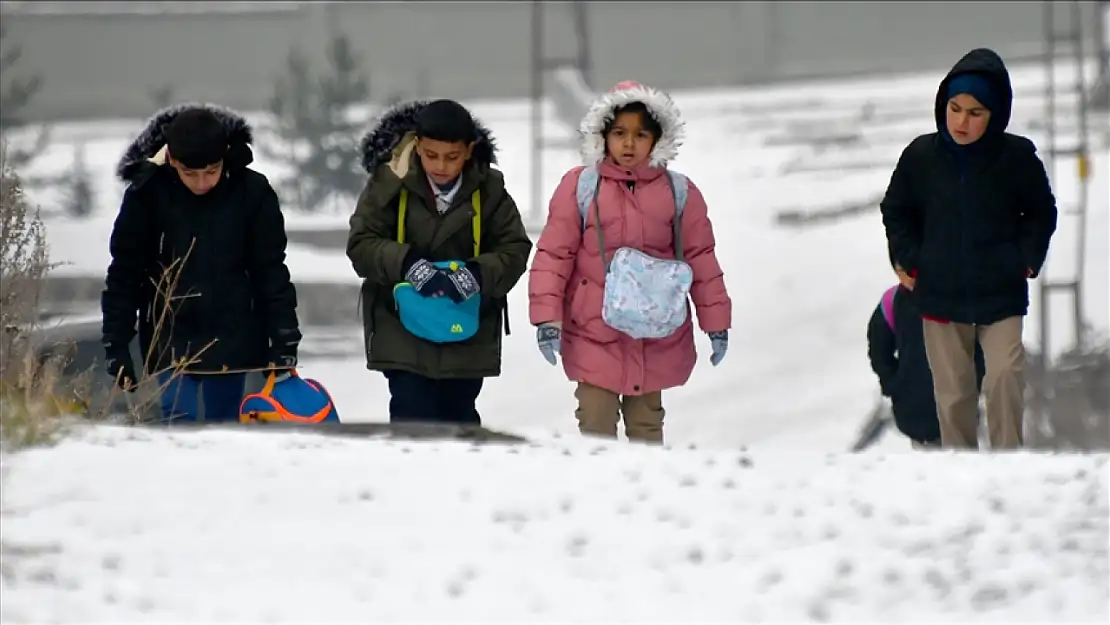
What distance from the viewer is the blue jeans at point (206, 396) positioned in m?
6.49

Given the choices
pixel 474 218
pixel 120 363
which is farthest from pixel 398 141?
pixel 120 363

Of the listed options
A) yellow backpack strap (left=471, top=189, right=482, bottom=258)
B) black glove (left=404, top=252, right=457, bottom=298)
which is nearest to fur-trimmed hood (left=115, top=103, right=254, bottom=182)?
black glove (left=404, top=252, right=457, bottom=298)

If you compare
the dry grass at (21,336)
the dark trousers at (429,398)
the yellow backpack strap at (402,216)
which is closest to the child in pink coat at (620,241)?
the dark trousers at (429,398)

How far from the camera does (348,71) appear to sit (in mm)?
43281

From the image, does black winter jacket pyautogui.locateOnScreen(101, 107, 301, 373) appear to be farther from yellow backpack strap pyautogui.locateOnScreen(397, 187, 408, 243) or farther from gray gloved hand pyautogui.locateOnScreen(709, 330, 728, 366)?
gray gloved hand pyautogui.locateOnScreen(709, 330, 728, 366)

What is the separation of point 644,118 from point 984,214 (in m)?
1.12

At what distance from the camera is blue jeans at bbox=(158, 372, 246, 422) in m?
6.49

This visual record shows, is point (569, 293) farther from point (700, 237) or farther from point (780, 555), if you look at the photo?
point (780, 555)

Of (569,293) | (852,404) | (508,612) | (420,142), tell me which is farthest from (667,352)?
(852,404)

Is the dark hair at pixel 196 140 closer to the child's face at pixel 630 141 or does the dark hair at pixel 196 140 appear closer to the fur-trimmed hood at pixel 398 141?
the fur-trimmed hood at pixel 398 141

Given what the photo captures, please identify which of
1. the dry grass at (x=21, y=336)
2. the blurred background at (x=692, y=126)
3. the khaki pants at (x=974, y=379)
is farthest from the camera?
the blurred background at (x=692, y=126)

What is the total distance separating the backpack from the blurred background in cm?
1023

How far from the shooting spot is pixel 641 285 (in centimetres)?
650

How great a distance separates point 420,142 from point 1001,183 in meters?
1.85
